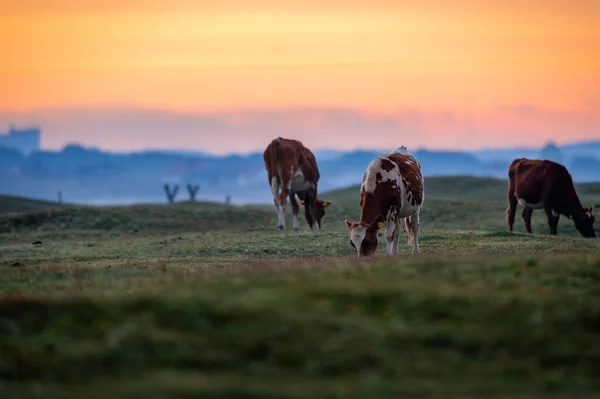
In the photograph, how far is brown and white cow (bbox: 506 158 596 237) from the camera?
46.1 metres

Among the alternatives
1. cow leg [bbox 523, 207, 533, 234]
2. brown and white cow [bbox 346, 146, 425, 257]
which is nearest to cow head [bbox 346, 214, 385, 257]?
brown and white cow [bbox 346, 146, 425, 257]

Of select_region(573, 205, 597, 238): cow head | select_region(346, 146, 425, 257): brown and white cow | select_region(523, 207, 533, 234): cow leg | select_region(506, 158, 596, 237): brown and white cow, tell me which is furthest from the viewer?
select_region(523, 207, 533, 234): cow leg

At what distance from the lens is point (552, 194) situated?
46.1 meters

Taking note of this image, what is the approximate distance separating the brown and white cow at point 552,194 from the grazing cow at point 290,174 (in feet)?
29.1

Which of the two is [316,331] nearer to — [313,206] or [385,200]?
[385,200]

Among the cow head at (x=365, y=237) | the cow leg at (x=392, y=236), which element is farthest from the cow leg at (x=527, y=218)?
the cow head at (x=365, y=237)

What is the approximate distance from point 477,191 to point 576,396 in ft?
240

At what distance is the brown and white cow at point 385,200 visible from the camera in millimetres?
27312

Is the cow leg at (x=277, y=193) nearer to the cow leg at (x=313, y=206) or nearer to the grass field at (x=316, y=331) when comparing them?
the cow leg at (x=313, y=206)

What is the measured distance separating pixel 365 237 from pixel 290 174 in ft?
57.3

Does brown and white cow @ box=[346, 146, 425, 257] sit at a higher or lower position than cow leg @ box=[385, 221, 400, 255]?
higher

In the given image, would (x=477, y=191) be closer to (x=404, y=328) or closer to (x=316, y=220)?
(x=316, y=220)

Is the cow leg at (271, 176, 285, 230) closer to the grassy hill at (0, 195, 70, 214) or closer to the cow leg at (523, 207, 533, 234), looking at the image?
the cow leg at (523, 207, 533, 234)

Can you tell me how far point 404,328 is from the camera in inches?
667
